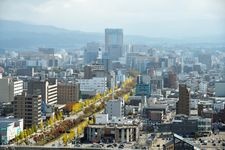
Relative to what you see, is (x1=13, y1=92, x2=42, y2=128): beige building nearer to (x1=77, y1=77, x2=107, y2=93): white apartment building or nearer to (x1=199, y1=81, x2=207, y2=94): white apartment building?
(x1=77, y1=77, x2=107, y2=93): white apartment building

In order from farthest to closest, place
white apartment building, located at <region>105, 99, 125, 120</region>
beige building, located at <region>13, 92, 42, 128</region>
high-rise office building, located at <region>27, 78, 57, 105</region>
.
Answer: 1. high-rise office building, located at <region>27, 78, 57, 105</region>
2. white apartment building, located at <region>105, 99, 125, 120</region>
3. beige building, located at <region>13, 92, 42, 128</region>

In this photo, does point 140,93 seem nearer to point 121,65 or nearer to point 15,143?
point 15,143

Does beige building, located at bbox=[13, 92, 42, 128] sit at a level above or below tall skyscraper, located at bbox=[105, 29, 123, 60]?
below

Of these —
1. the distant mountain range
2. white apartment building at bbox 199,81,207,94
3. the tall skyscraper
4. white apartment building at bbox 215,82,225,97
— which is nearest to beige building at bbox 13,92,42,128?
white apartment building at bbox 215,82,225,97

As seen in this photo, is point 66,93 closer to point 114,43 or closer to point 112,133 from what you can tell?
point 112,133

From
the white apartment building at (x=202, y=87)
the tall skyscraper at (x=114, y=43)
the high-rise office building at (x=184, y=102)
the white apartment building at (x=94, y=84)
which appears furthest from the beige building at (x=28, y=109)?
the tall skyscraper at (x=114, y=43)

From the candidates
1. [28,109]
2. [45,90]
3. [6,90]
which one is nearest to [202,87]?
[45,90]

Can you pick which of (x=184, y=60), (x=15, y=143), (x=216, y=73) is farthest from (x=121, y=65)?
(x=15, y=143)
